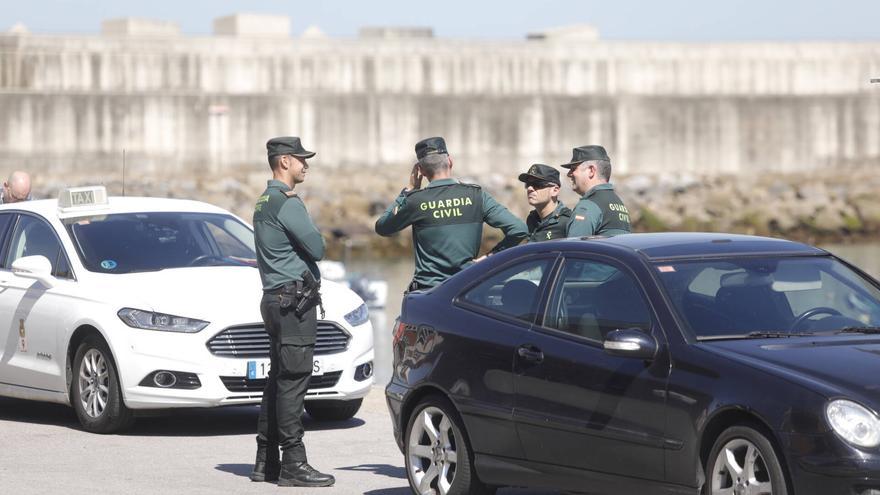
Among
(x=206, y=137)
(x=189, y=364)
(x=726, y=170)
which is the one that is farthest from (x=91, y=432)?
(x=726, y=170)

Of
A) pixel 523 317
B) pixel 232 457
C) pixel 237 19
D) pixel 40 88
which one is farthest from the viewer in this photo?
pixel 237 19

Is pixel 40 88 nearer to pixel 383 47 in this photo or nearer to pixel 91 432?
pixel 383 47

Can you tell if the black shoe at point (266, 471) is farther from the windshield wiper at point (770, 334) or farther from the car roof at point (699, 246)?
the windshield wiper at point (770, 334)

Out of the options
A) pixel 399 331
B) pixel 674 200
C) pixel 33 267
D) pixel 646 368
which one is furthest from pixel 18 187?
pixel 674 200

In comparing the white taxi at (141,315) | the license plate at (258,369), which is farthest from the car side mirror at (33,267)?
the license plate at (258,369)

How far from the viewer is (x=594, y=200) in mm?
10578

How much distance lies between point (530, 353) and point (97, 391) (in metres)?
4.57

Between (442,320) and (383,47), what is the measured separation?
2439 inches

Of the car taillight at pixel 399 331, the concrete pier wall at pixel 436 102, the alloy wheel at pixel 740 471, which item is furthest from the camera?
the concrete pier wall at pixel 436 102

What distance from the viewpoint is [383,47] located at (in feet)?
230

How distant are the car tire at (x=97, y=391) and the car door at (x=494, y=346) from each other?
11.8 feet

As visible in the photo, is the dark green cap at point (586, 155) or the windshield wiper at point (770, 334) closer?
the windshield wiper at point (770, 334)

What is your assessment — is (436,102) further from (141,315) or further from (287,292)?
(287,292)

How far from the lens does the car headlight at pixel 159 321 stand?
1137cm
